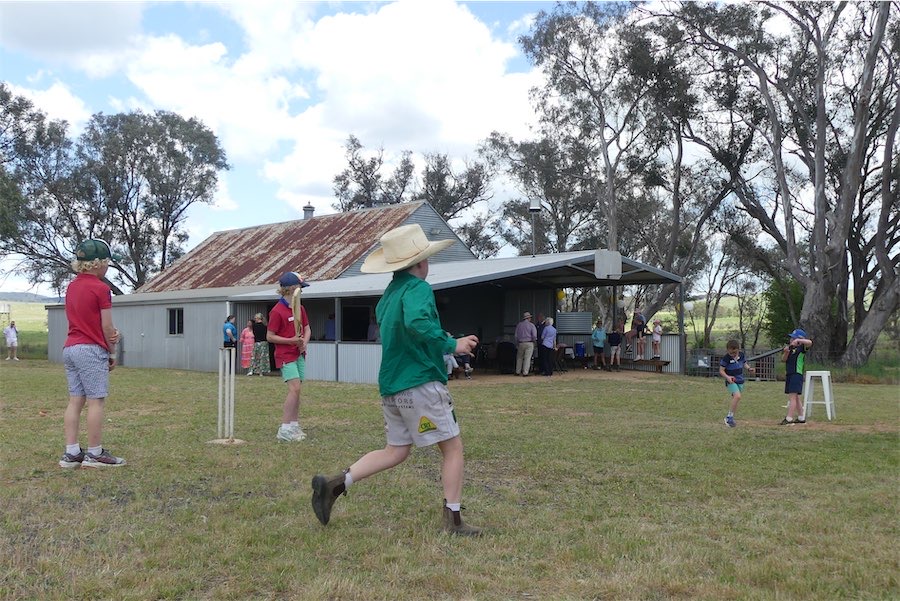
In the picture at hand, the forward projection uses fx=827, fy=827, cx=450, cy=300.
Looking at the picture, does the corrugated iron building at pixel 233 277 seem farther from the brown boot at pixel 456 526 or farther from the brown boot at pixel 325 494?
the brown boot at pixel 456 526

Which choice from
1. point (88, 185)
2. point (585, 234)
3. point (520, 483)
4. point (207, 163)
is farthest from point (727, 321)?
point (520, 483)

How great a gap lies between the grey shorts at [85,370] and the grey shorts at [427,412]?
2989 mm

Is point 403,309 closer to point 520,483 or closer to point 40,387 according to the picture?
point 520,483

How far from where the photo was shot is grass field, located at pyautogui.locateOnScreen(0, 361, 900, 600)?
3.98 meters

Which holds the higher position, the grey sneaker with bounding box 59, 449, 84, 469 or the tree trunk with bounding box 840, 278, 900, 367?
the tree trunk with bounding box 840, 278, 900, 367

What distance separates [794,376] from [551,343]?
1074 centimetres

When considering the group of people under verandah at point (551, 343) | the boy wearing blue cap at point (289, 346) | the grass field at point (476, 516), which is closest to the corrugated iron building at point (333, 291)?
the group of people under verandah at point (551, 343)

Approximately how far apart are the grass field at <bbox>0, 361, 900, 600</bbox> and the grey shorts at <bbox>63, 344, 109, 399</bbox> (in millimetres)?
647

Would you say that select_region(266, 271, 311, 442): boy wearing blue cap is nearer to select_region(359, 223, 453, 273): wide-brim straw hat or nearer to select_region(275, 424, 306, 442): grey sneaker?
select_region(275, 424, 306, 442): grey sneaker

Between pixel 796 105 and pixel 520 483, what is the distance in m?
28.1

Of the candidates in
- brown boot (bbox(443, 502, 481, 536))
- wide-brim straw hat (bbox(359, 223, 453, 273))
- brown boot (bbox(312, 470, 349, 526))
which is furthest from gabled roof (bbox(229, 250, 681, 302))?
brown boot (bbox(443, 502, 481, 536))

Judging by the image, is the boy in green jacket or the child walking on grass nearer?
the boy in green jacket

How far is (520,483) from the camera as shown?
6.45m

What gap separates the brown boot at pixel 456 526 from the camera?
191 inches
